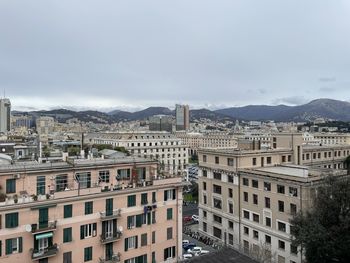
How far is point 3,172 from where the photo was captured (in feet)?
84.0

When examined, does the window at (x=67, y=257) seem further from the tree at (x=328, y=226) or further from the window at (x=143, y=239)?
the tree at (x=328, y=226)

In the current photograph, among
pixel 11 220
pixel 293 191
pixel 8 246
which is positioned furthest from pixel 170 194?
pixel 8 246

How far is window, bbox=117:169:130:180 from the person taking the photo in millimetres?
30853

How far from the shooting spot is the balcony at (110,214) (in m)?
27.6

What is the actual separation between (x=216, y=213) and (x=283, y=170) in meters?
10.9

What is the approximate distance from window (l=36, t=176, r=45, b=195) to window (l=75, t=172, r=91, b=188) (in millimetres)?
2635

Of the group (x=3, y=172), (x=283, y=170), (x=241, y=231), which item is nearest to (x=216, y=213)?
(x=241, y=231)

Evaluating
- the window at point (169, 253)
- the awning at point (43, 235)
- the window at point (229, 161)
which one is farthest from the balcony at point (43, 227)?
the window at point (229, 161)

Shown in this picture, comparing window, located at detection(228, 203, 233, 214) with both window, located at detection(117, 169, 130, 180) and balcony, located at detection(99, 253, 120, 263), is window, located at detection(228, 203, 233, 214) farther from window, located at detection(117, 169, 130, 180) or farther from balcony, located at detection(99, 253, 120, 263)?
balcony, located at detection(99, 253, 120, 263)

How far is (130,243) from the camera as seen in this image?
29.1 m

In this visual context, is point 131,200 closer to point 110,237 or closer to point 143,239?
point 110,237

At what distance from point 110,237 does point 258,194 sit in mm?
19457

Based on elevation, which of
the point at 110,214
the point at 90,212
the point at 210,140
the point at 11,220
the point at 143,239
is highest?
the point at 210,140

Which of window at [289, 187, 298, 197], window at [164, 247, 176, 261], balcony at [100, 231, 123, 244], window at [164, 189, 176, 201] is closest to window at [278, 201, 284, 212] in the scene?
window at [289, 187, 298, 197]
